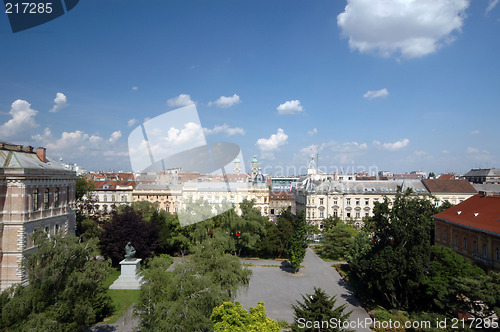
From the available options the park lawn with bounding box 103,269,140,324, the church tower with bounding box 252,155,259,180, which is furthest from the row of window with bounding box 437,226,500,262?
the church tower with bounding box 252,155,259,180

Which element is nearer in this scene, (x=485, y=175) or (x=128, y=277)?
(x=128, y=277)

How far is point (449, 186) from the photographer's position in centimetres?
5984

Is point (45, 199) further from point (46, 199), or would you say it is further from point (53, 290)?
point (53, 290)

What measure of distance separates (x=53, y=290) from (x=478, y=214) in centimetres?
3285

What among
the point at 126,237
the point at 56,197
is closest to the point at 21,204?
the point at 56,197

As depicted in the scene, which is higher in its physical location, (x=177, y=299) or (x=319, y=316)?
(x=177, y=299)

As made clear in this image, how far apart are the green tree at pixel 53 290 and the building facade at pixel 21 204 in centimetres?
815

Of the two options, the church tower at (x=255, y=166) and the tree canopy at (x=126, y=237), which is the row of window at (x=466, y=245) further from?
the church tower at (x=255, y=166)

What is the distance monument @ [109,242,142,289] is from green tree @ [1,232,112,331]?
11.7 meters

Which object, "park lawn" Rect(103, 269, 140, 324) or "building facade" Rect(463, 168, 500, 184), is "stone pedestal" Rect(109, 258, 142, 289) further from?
"building facade" Rect(463, 168, 500, 184)

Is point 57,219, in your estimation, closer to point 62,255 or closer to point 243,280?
point 62,255

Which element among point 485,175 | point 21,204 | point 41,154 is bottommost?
point 21,204

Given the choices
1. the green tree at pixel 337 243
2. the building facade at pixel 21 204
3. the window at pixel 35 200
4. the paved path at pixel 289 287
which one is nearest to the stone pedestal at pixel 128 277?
the building facade at pixel 21 204

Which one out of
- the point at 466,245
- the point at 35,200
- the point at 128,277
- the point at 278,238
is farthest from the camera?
the point at 278,238
